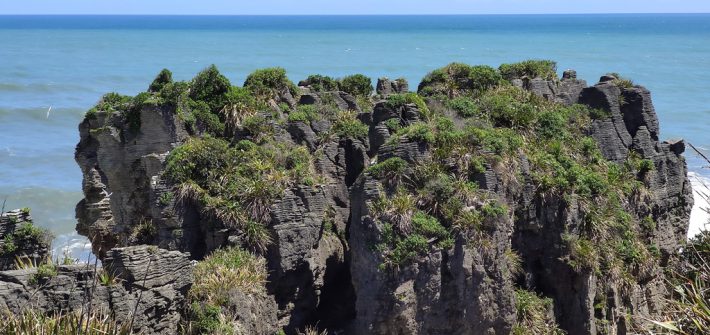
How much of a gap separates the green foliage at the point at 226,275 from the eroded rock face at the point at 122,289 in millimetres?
560

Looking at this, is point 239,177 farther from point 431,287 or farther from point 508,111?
point 508,111

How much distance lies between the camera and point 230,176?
24703 mm

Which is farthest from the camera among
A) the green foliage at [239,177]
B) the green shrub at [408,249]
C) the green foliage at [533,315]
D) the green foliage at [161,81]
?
the green foliage at [161,81]

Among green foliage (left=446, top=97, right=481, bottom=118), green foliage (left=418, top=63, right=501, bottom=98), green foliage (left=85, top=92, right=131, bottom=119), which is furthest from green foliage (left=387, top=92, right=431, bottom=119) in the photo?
green foliage (left=85, top=92, right=131, bottom=119)

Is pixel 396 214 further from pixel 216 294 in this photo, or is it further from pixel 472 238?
pixel 216 294

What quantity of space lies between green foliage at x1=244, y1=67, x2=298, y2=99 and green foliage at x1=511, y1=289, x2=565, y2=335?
34.4 feet

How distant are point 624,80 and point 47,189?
4051 cm

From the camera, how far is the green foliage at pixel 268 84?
30.0 meters

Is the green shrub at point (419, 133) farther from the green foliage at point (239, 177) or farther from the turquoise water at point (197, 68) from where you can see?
the turquoise water at point (197, 68)

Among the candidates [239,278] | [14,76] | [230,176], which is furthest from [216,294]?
[14,76]

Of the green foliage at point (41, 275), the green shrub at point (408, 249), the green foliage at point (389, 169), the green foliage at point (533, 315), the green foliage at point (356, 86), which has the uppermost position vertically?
the green foliage at point (356, 86)

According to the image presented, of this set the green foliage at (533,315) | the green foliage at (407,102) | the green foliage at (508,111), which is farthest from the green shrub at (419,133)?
the green foliage at (508,111)

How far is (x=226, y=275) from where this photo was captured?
21.9m

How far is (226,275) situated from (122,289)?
10.1ft
